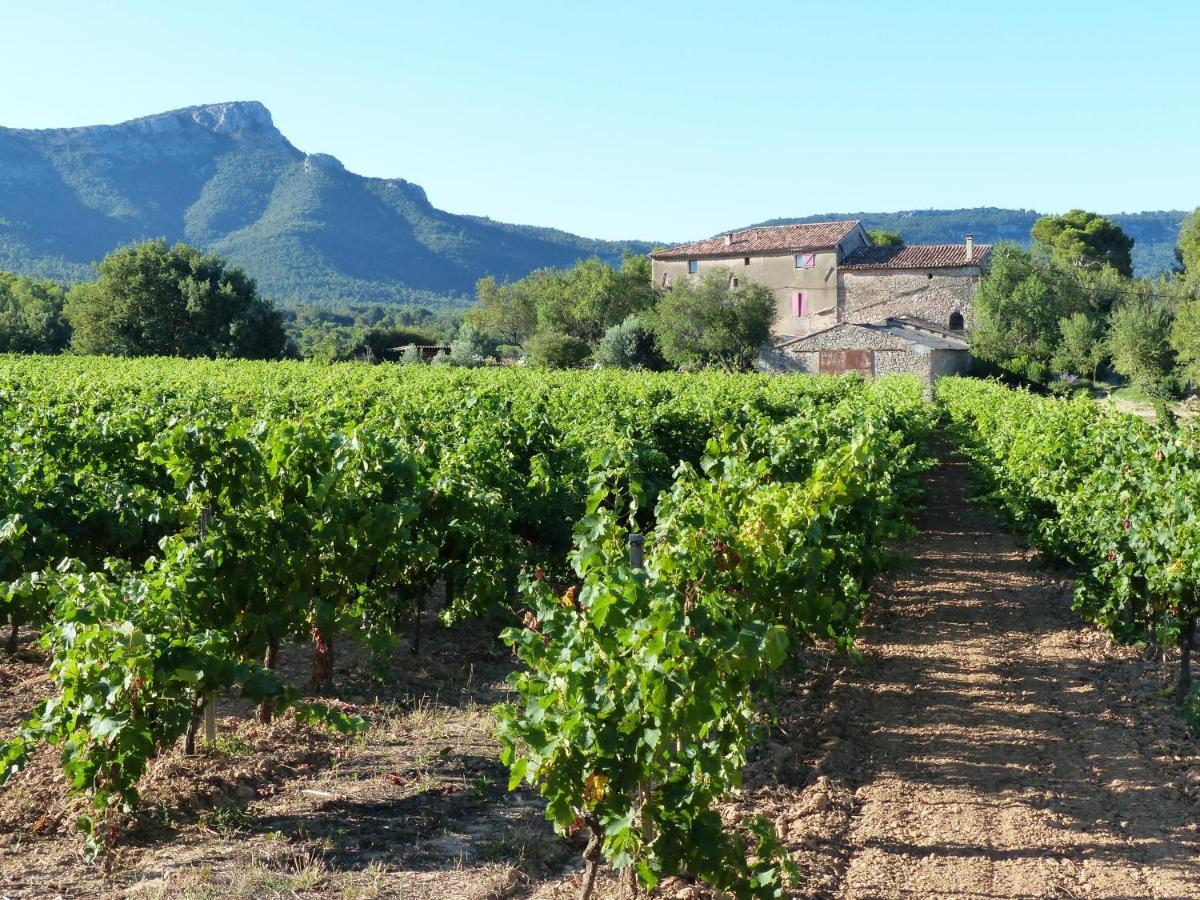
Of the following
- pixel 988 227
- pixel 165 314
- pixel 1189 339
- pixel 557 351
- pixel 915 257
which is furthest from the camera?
pixel 988 227

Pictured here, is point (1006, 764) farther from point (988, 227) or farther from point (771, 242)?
point (988, 227)

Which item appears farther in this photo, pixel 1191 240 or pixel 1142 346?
pixel 1191 240

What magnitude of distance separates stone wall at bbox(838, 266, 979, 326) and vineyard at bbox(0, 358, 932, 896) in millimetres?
42505

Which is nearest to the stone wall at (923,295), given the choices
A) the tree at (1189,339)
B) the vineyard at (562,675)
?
the tree at (1189,339)

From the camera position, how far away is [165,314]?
44219 mm

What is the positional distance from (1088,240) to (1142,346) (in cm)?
3781

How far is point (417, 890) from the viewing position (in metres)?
3.99

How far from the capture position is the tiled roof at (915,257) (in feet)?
164

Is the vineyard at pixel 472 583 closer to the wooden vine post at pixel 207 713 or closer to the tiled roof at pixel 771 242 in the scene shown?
the wooden vine post at pixel 207 713

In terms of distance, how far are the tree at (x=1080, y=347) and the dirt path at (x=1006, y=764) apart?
39744 mm

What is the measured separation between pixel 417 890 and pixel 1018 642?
5.80m

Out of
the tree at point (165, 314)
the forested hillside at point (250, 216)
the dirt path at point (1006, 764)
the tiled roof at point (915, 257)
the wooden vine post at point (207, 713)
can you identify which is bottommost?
the dirt path at point (1006, 764)

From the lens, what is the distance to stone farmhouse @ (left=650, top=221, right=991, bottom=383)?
4978 centimetres

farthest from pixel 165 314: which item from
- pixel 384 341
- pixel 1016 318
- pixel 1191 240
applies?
pixel 1191 240
